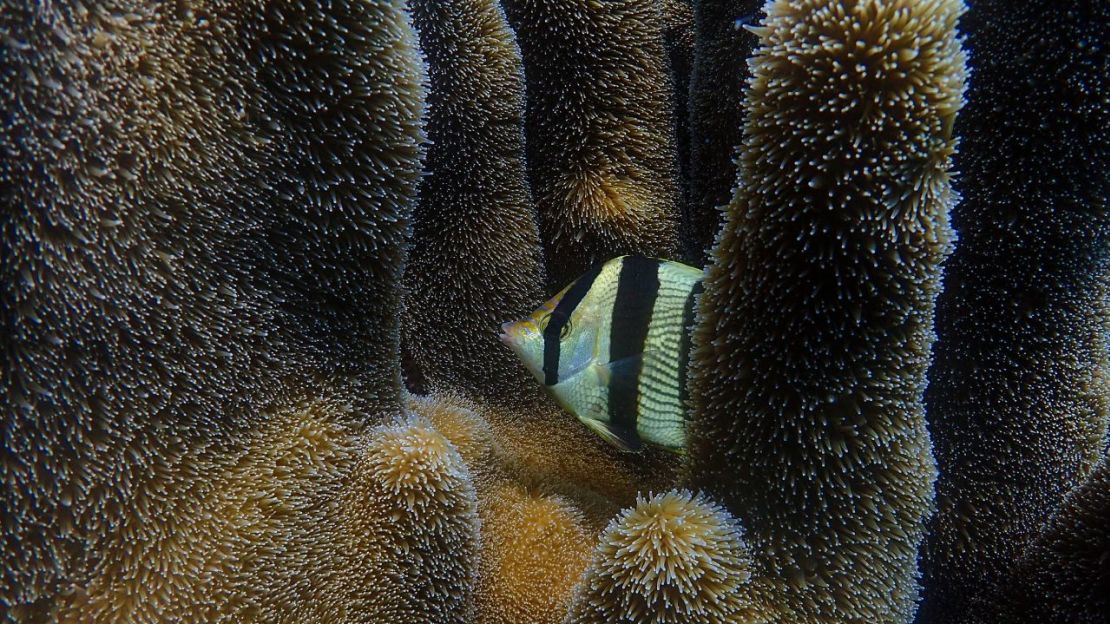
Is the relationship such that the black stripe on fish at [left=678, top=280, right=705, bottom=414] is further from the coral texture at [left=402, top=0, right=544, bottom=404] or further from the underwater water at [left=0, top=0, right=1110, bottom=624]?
the coral texture at [left=402, top=0, right=544, bottom=404]

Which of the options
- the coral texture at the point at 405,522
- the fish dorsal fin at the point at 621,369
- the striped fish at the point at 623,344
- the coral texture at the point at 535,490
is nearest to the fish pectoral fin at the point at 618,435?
the striped fish at the point at 623,344

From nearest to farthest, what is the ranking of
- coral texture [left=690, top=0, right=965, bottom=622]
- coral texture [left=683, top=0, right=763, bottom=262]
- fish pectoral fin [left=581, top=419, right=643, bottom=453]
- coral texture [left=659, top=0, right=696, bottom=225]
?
coral texture [left=690, top=0, right=965, bottom=622] < fish pectoral fin [left=581, top=419, right=643, bottom=453] < coral texture [left=683, top=0, right=763, bottom=262] < coral texture [left=659, top=0, right=696, bottom=225]

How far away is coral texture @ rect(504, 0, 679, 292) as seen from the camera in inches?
66.6

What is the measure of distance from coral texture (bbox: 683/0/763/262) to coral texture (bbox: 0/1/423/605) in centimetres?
84

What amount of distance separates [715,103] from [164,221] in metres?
1.30

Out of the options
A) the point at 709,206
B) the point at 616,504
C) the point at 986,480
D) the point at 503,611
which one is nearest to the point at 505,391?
the point at 616,504

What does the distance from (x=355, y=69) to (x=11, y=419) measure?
758 mm

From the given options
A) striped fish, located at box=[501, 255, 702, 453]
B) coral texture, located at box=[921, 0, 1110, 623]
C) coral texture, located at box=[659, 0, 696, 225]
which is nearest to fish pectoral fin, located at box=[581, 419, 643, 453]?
striped fish, located at box=[501, 255, 702, 453]

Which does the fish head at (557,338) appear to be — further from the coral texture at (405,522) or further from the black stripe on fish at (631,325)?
the coral texture at (405,522)

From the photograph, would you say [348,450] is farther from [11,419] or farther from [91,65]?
[91,65]

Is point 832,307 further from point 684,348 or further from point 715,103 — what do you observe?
point 715,103

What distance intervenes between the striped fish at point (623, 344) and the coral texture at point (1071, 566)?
2.45 ft

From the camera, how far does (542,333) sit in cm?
150

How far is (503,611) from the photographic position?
151cm
